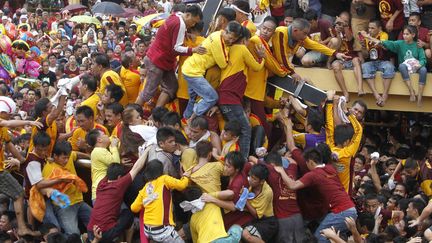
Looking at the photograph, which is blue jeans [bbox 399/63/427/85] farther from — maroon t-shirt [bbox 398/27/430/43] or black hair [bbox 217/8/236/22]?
black hair [bbox 217/8/236/22]

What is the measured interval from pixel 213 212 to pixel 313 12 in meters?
5.33

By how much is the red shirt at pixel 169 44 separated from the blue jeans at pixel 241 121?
0.84 metres

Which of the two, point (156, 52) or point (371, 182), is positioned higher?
point (156, 52)

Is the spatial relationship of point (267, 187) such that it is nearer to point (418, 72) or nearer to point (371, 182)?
point (371, 182)

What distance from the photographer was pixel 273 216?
41.4 feet

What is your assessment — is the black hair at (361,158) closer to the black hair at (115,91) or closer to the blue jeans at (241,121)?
the blue jeans at (241,121)

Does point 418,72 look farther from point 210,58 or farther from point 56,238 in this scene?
point 56,238

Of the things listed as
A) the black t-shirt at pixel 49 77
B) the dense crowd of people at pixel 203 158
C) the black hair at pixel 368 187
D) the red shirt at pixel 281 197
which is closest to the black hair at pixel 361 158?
the dense crowd of people at pixel 203 158

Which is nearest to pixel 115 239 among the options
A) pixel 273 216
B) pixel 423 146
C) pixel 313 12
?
pixel 273 216

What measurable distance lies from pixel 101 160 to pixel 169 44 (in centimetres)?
179

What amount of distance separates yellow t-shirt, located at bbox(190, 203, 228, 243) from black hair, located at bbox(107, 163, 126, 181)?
972mm

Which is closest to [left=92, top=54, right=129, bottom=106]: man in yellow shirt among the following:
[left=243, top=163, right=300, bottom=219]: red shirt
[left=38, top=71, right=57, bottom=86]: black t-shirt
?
[left=243, top=163, right=300, bottom=219]: red shirt

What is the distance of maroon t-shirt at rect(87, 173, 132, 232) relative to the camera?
1246cm

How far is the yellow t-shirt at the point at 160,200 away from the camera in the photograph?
12.0m
